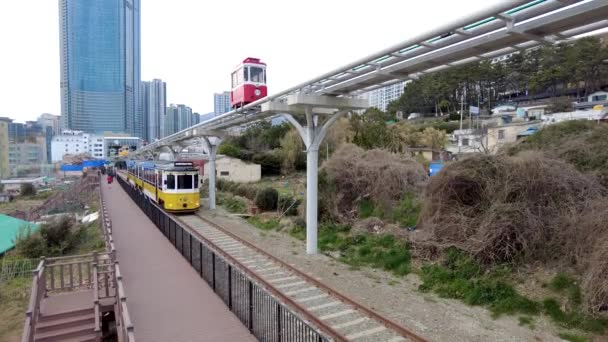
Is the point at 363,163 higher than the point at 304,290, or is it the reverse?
the point at 363,163

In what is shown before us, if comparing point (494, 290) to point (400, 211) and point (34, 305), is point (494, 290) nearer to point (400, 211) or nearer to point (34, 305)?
point (400, 211)

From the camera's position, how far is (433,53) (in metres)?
7.37

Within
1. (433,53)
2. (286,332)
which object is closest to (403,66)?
(433,53)

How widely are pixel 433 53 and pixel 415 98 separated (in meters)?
72.1

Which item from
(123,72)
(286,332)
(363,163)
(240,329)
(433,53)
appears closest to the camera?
(286,332)

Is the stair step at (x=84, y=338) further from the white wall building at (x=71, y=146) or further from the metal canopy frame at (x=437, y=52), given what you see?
the white wall building at (x=71, y=146)

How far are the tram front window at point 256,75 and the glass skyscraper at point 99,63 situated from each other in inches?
5028

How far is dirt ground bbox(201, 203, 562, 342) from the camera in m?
6.67

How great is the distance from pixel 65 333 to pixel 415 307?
699 cm

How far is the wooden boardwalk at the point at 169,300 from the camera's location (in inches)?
248

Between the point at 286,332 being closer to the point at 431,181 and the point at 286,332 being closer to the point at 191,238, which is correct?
the point at 191,238

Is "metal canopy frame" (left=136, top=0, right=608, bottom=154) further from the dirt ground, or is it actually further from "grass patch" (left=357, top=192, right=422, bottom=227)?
"grass patch" (left=357, top=192, right=422, bottom=227)

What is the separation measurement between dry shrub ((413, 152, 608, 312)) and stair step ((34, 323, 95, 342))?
27.7 ft

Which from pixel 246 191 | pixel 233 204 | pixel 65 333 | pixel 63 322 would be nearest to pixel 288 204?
pixel 233 204
